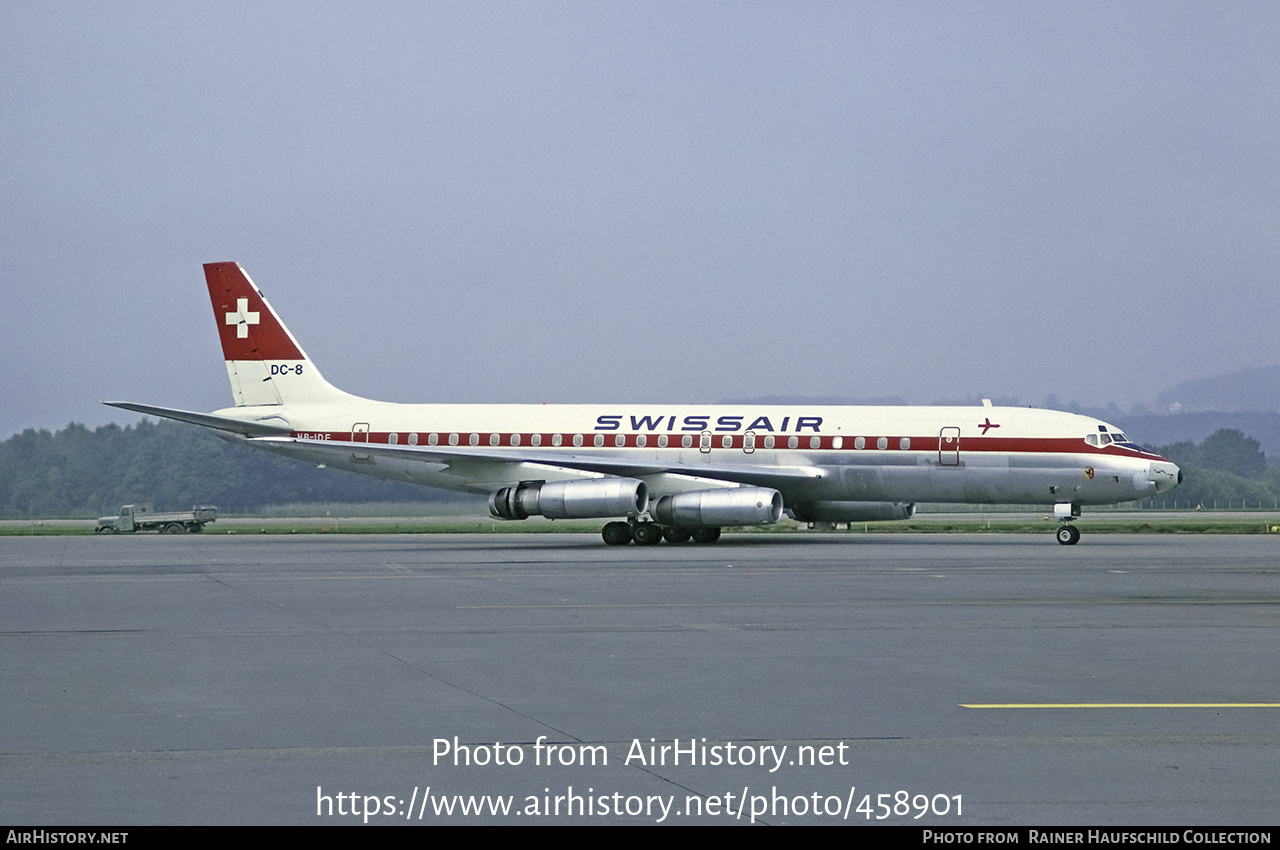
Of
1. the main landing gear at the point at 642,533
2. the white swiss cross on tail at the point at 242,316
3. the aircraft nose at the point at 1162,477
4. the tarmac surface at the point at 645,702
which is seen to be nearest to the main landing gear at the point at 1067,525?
the aircraft nose at the point at 1162,477

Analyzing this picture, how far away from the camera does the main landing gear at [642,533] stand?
3847 cm

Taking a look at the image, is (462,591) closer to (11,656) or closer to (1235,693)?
(11,656)

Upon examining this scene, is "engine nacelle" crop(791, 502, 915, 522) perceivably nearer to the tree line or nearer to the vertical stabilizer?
the vertical stabilizer

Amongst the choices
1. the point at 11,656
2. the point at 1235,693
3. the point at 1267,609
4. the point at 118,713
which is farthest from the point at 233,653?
the point at 1267,609

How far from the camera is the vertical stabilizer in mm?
43906

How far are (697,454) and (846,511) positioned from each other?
478cm

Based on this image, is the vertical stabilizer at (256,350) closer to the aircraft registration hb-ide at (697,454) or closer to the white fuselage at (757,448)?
the aircraft registration hb-ide at (697,454)

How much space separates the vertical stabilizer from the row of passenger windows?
4.30 m

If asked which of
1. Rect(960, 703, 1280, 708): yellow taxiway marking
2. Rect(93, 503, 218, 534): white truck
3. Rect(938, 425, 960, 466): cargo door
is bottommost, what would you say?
Rect(960, 703, 1280, 708): yellow taxiway marking

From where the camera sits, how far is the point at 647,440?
131ft

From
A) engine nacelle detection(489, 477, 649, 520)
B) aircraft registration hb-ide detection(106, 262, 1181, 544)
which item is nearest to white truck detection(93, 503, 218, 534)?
aircraft registration hb-ide detection(106, 262, 1181, 544)

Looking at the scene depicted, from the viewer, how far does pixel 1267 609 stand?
1828 cm

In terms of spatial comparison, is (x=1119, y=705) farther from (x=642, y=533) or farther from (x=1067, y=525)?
(x=642, y=533)

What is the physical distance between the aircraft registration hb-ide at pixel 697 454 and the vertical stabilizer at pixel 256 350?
0.08 m
